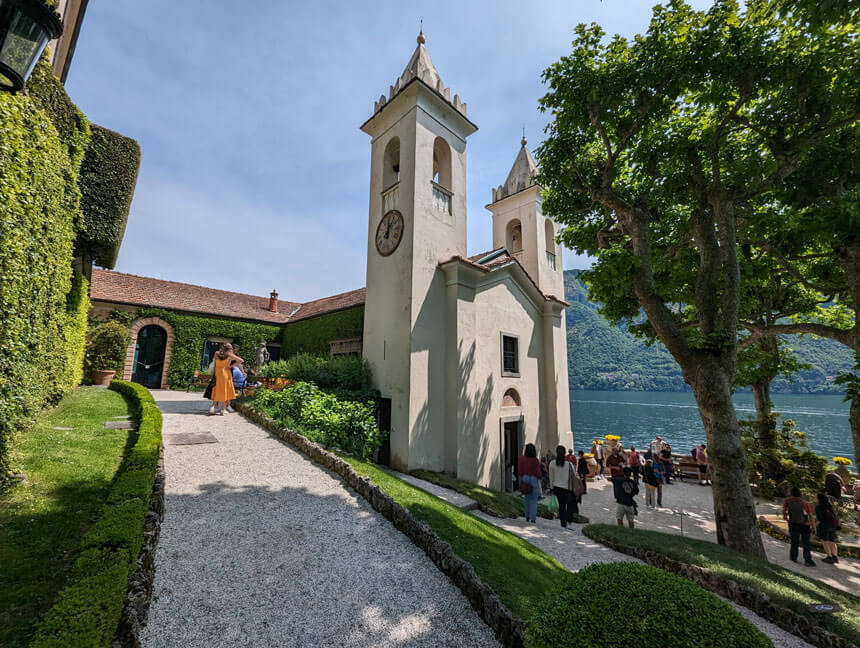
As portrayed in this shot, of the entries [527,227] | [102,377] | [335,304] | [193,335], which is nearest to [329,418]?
[335,304]

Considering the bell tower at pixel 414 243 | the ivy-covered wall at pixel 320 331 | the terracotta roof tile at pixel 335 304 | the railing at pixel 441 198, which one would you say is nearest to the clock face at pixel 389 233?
the bell tower at pixel 414 243

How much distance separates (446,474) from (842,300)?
1320 centimetres

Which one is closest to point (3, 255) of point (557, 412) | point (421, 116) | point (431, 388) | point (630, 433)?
point (431, 388)

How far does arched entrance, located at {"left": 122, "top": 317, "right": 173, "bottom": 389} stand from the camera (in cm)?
2006

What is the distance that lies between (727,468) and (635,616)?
702cm

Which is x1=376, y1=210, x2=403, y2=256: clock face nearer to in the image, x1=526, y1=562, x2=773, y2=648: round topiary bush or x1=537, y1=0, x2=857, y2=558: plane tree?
x1=537, y1=0, x2=857, y2=558: plane tree

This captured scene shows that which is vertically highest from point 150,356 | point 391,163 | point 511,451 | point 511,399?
point 391,163

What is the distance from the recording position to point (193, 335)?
2148 centimetres

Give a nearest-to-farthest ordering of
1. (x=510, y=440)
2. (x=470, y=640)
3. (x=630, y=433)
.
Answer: (x=470, y=640)
(x=510, y=440)
(x=630, y=433)

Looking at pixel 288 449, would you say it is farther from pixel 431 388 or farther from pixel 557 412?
pixel 557 412

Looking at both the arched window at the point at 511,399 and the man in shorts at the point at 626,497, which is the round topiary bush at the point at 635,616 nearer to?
the man in shorts at the point at 626,497

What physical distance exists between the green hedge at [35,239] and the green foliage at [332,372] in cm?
627

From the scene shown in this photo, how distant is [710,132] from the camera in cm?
900

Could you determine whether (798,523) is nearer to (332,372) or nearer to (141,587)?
(141,587)
